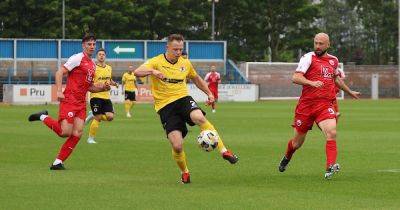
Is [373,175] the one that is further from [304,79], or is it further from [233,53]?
[233,53]

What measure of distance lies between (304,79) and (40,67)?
5607 cm

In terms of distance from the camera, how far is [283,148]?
22.4 meters

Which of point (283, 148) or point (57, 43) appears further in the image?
point (57, 43)

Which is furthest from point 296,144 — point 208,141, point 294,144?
point 208,141

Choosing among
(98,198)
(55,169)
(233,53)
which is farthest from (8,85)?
(98,198)

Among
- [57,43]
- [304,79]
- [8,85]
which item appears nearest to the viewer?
[304,79]

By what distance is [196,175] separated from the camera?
1602cm

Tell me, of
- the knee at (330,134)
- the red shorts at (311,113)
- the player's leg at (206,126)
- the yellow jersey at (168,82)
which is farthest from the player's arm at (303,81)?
the yellow jersey at (168,82)

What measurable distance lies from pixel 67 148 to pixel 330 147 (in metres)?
4.55

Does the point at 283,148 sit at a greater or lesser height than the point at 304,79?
lesser

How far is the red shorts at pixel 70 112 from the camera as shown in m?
17.2

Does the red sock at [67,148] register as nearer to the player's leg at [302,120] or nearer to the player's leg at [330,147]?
the player's leg at [302,120]

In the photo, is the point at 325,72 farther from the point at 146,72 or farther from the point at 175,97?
the point at 146,72

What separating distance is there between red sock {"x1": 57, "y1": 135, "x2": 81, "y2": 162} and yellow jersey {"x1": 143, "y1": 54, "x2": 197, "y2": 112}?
271 cm
